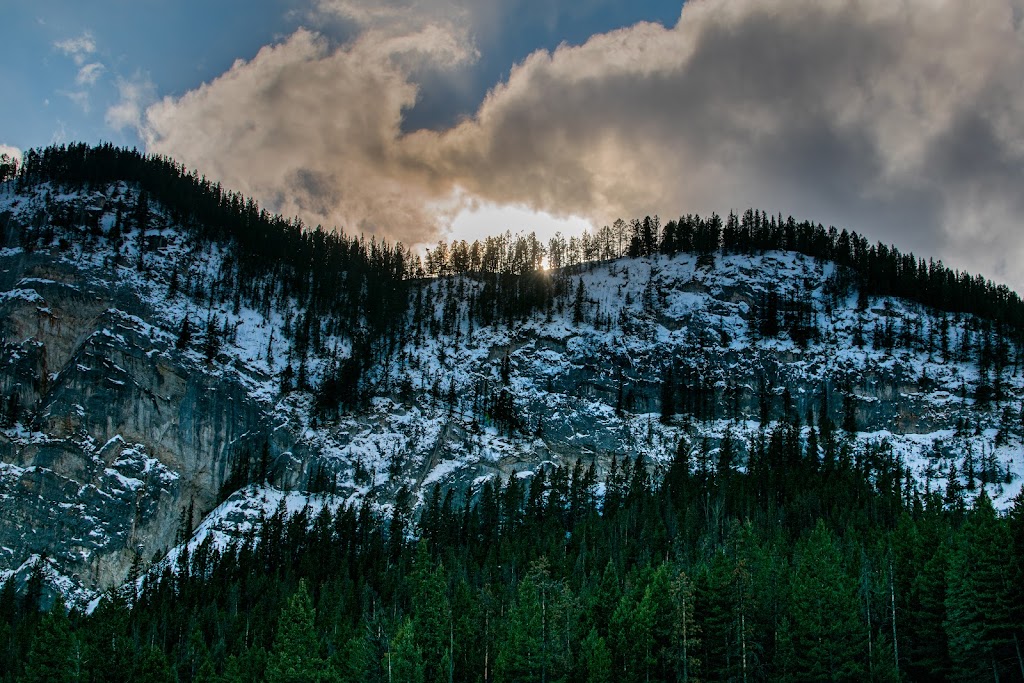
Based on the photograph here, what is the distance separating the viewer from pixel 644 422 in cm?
17362

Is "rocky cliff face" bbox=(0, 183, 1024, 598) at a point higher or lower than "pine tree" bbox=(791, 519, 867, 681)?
higher

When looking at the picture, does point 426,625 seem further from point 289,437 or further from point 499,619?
point 289,437

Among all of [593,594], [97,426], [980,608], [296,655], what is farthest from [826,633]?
[97,426]

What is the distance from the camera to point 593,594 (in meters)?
76.1

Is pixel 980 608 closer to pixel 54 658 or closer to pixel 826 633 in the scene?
pixel 826 633

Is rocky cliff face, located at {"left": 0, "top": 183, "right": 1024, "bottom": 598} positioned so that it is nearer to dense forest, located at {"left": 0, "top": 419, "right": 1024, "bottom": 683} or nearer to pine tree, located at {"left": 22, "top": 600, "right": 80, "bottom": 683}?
dense forest, located at {"left": 0, "top": 419, "right": 1024, "bottom": 683}

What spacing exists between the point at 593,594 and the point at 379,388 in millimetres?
99526

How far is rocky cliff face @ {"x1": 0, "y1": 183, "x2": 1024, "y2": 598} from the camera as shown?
13925 cm

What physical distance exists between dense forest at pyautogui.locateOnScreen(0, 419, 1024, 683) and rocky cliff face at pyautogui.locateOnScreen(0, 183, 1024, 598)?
38.1ft

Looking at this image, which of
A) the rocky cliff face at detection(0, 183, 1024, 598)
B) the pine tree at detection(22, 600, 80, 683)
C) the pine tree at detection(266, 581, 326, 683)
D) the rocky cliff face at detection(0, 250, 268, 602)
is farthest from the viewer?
the rocky cliff face at detection(0, 183, 1024, 598)

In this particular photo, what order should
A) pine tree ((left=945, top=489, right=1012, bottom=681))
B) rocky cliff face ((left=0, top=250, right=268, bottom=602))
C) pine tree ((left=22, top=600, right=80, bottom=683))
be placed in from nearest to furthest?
1. pine tree ((left=945, top=489, right=1012, bottom=681))
2. pine tree ((left=22, top=600, right=80, bottom=683))
3. rocky cliff face ((left=0, top=250, right=268, bottom=602))

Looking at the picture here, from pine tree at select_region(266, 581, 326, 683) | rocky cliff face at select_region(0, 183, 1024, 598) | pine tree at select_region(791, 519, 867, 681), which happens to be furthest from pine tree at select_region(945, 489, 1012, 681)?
rocky cliff face at select_region(0, 183, 1024, 598)

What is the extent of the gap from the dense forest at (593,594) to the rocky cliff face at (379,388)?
11602 millimetres

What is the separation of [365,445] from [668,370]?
64945 millimetres
